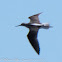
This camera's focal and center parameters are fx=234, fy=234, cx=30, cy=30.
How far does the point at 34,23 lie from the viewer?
6660mm

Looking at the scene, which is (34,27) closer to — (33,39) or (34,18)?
(34,18)

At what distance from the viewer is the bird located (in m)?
6.44

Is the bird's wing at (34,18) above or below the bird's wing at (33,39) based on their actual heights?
above

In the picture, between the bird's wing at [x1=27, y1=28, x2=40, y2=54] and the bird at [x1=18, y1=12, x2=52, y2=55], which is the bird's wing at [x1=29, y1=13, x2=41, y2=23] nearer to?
the bird at [x1=18, y1=12, x2=52, y2=55]

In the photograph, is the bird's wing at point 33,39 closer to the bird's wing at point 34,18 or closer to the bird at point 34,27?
the bird at point 34,27

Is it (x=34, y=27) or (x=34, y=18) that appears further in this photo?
(x=34, y=18)

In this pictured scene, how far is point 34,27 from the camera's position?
6621 mm

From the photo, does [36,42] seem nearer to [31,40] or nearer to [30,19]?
[31,40]

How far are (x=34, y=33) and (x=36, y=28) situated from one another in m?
0.38

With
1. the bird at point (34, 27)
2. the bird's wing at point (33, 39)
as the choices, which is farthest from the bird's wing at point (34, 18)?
the bird's wing at point (33, 39)

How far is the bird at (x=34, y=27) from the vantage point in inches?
254

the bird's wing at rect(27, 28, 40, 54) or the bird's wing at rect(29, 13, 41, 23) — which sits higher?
the bird's wing at rect(29, 13, 41, 23)

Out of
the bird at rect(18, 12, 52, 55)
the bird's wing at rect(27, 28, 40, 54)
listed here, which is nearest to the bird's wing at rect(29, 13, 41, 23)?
the bird at rect(18, 12, 52, 55)

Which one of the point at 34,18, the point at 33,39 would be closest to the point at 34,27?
the point at 34,18
